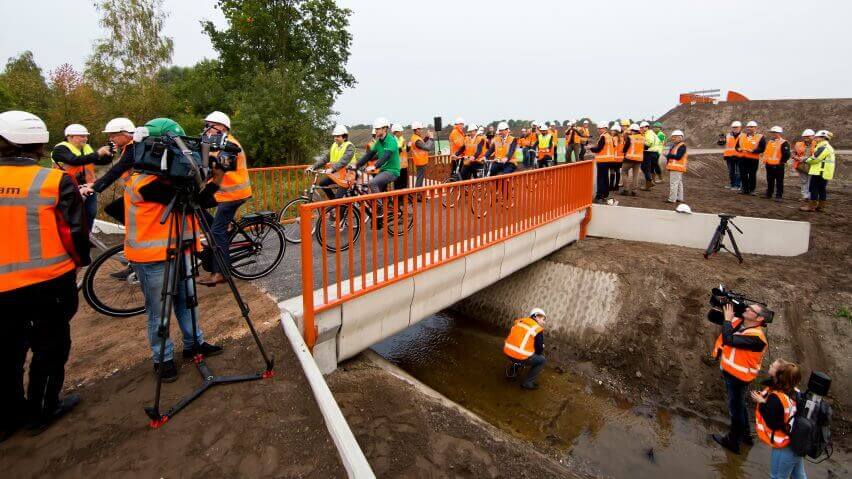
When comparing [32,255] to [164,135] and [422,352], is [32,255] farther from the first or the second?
[422,352]

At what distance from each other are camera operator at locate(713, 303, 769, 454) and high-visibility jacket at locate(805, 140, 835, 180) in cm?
753

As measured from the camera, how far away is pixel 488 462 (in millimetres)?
3709

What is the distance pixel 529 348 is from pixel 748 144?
997cm

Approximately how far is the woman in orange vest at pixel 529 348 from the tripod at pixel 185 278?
4069mm

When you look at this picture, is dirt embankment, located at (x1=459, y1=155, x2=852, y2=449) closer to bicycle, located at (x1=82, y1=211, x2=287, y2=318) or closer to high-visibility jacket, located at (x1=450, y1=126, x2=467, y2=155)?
high-visibility jacket, located at (x1=450, y1=126, x2=467, y2=155)

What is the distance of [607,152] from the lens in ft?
35.9

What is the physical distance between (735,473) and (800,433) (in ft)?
4.51

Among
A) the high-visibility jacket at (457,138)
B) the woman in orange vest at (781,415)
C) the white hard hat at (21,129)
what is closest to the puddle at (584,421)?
the woman in orange vest at (781,415)

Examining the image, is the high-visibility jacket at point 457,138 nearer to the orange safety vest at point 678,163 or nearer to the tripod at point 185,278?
the orange safety vest at point 678,163

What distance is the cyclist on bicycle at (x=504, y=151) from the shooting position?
9.98 metres

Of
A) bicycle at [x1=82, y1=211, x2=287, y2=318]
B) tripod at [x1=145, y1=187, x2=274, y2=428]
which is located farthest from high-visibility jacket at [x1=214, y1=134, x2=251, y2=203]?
tripod at [x1=145, y1=187, x2=274, y2=428]

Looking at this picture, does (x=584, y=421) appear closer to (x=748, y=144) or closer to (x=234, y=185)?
(x=234, y=185)

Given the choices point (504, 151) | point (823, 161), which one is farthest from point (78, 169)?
point (823, 161)

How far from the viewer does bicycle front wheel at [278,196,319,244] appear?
764 centimetres
